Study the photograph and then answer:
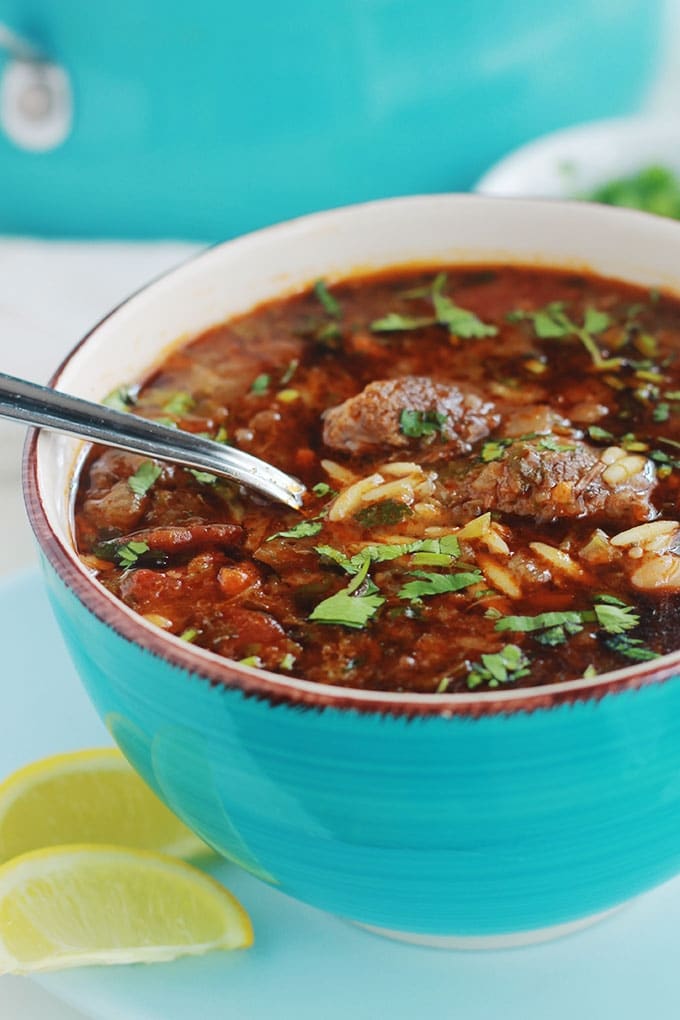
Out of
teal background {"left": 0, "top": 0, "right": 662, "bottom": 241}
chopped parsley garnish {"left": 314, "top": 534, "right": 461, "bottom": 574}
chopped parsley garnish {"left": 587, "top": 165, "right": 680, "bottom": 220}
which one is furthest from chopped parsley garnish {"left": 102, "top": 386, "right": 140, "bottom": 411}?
chopped parsley garnish {"left": 587, "top": 165, "right": 680, "bottom": 220}

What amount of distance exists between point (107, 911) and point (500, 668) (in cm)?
86

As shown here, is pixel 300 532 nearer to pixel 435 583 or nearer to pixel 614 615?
pixel 435 583

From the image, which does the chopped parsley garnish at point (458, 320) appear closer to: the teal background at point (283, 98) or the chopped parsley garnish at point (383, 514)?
the chopped parsley garnish at point (383, 514)

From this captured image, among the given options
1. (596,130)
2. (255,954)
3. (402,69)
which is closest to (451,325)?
(255,954)

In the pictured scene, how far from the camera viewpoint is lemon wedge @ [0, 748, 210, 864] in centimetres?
253

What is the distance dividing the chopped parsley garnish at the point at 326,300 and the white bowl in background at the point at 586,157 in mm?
1834

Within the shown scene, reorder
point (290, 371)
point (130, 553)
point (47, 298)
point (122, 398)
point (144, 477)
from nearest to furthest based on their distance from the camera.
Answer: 1. point (130, 553)
2. point (144, 477)
3. point (122, 398)
4. point (290, 371)
5. point (47, 298)

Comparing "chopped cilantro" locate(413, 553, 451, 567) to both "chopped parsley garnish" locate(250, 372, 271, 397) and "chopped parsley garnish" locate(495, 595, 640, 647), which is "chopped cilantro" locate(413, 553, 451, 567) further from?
"chopped parsley garnish" locate(250, 372, 271, 397)

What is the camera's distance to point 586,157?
17.8 ft

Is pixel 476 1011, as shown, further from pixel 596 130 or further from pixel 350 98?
pixel 596 130

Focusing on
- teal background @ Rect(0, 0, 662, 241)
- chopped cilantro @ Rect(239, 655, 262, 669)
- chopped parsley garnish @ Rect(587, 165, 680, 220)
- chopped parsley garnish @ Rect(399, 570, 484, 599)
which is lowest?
chopped cilantro @ Rect(239, 655, 262, 669)

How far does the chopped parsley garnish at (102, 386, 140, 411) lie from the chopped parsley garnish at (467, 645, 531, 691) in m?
1.17

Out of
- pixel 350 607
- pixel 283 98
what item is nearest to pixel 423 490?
pixel 350 607

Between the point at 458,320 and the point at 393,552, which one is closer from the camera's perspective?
the point at 393,552
